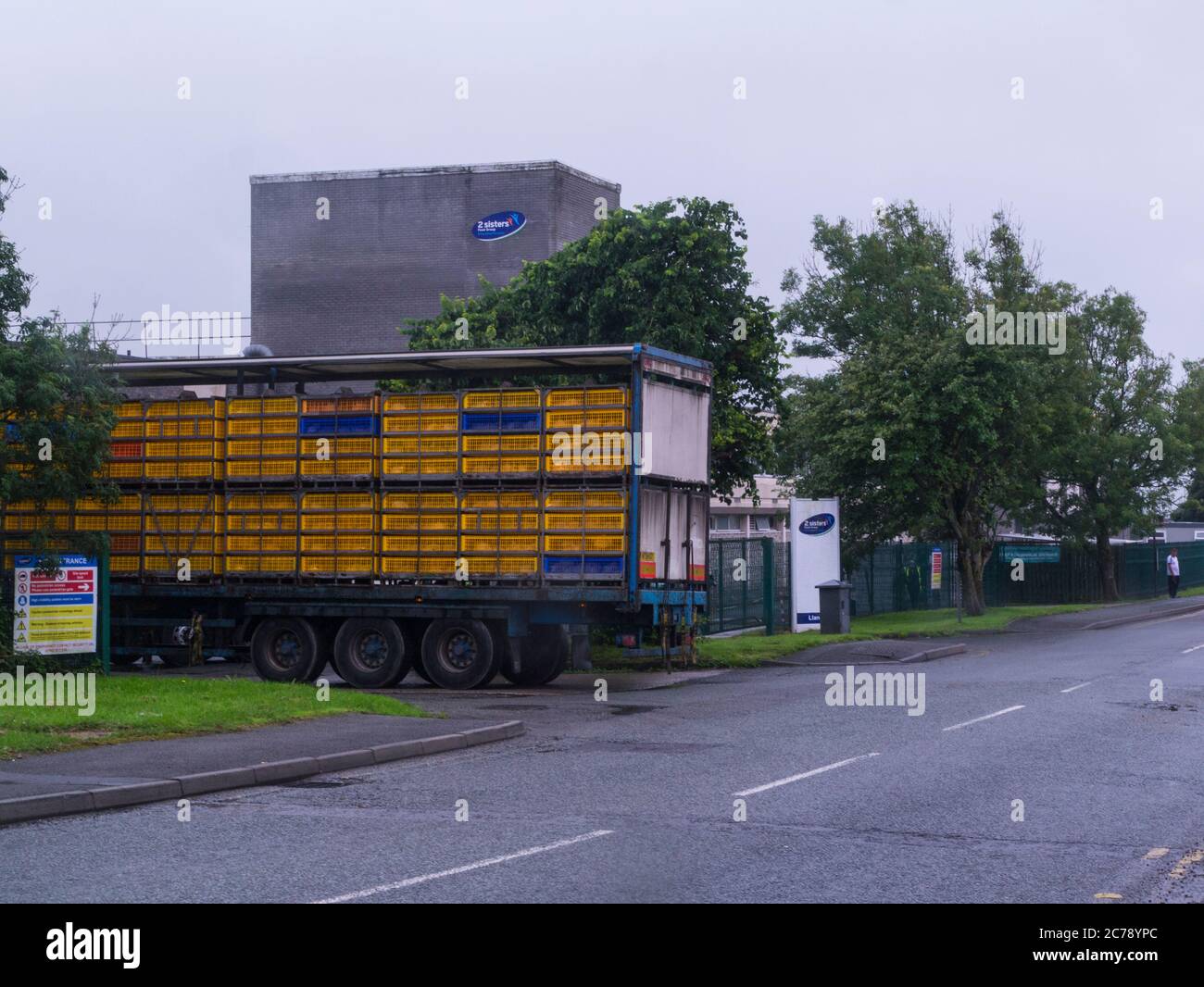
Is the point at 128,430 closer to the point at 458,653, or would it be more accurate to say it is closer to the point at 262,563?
the point at 262,563

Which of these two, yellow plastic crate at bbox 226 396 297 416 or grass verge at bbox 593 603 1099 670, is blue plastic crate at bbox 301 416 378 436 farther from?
grass verge at bbox 593 603 1099 670

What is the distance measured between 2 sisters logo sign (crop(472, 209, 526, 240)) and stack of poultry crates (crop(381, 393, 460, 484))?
27.7m

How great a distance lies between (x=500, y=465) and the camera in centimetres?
2086

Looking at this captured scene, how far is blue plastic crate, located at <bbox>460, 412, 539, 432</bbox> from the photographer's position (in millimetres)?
20766

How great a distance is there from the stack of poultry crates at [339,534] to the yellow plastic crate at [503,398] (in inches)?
78.8

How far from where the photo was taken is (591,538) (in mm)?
20344

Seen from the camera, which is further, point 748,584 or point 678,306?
point 748,584

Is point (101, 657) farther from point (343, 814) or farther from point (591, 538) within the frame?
point (343, 814)

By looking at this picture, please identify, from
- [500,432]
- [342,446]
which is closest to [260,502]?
[342,446]

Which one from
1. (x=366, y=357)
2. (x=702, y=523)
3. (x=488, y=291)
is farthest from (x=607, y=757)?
(x=488, y=291)

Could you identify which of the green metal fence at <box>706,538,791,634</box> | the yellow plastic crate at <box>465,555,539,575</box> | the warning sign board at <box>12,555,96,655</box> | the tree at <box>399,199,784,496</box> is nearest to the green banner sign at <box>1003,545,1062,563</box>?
the green metal fence at <box>706,538,791,634</box>

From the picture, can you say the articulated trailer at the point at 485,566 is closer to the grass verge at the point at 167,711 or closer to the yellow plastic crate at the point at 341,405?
the yellow plastic crate at the point at 341,405

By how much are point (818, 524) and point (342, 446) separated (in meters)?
12.4
